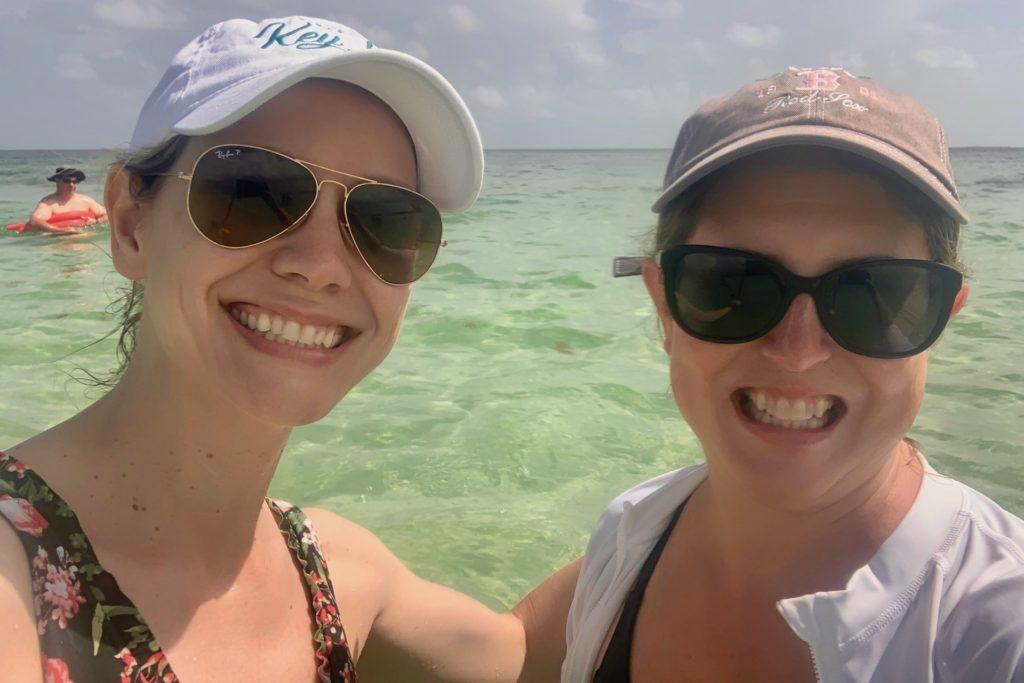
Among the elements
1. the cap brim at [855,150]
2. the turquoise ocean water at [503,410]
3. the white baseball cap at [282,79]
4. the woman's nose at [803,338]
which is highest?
the white baseball cap at [282,79]

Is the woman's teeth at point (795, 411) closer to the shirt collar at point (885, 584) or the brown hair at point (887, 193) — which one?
the shirt collar at point (885, 584)

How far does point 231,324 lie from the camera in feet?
5.83

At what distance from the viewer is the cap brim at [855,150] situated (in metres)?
1.45

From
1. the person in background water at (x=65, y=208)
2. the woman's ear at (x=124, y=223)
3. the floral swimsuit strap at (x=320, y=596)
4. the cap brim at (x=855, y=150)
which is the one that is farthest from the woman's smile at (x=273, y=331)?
the person in background water at (x=65, y=208)

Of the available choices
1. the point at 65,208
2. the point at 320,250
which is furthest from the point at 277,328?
the point at 65,208

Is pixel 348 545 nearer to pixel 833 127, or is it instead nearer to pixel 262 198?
pixel 262 198

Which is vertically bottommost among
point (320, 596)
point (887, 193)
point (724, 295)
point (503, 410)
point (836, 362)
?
point (503, 410)

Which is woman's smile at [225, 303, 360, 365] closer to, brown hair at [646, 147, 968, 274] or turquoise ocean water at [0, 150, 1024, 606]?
turquoise ocean water at [0, 150, 1024, 606]

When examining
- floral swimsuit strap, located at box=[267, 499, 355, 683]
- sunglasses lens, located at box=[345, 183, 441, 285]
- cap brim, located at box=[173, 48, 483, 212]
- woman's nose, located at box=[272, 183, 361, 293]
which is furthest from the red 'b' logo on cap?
floral swimsuit strap, located at box=[267, 499, 355, 683]

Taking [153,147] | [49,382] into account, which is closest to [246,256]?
[153,147]

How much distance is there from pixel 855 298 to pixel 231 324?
1396 mm

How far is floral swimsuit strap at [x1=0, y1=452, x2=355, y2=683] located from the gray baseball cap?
1.53m

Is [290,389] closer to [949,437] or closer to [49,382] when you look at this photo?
[949,437]

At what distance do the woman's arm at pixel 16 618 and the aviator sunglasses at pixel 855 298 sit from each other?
5.01 ft
